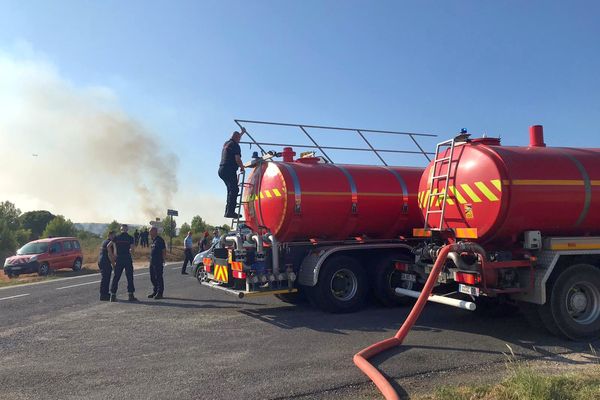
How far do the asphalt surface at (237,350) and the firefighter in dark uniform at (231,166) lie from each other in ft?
6.82

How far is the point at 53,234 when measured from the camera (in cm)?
4347

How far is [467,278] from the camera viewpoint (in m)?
6.55

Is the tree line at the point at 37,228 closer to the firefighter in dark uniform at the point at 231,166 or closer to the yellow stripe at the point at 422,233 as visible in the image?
the firefighter in dark uniform at the point at 231,166

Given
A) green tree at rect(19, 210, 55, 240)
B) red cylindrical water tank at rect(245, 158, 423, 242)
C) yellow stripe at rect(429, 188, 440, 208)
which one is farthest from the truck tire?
green tree at rect(19, 210, 55, 240)

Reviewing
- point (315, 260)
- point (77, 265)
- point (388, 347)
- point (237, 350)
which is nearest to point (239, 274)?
point (315, 260)

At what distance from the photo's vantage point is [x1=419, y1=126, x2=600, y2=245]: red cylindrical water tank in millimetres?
6582

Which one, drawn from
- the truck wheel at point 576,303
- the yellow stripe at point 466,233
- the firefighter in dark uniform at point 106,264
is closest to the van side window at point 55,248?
the firefighter in dark uniform at point 106,264

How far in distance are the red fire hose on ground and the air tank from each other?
2644 mm

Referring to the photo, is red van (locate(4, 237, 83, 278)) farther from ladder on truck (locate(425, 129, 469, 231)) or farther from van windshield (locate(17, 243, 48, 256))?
ladder on truck (locate(425, 129, 469, 231))

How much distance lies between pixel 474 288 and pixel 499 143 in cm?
228

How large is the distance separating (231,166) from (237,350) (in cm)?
436

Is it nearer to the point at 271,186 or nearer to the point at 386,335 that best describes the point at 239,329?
the point at 386,335

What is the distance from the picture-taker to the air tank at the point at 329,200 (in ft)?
28.8

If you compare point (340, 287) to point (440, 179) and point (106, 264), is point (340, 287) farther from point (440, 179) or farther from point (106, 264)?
point (106, 264)
